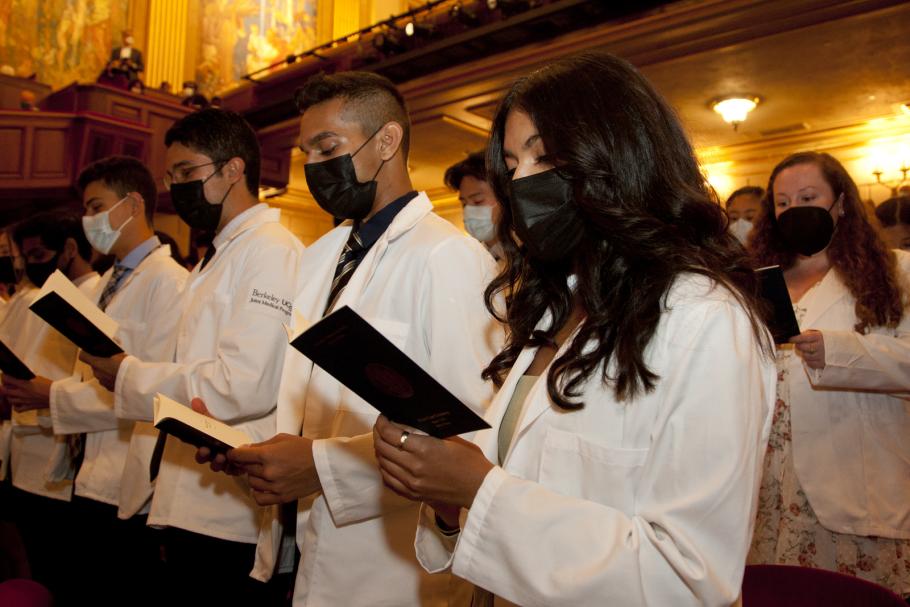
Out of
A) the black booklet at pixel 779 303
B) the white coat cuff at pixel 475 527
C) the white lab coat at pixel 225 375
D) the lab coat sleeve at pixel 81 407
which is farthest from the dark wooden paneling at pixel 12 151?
the white coat cuff at pixel 475 527

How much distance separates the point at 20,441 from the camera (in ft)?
13.0

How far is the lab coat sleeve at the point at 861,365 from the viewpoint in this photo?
8.62 feet

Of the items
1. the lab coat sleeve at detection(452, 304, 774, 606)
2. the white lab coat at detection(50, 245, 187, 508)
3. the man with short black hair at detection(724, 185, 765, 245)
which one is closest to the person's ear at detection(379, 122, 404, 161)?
the white lab coat at detection(50, 245, 187, 508)

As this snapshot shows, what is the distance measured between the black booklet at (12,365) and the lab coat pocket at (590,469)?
261 centimetres

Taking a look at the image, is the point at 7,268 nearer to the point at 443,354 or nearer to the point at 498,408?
the point at 443,354

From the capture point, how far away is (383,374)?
123cm

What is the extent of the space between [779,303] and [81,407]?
261 centimetres

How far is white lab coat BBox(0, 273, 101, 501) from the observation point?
370cm

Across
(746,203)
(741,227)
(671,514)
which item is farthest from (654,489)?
(746,203)

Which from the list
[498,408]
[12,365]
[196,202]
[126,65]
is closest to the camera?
[498,408]

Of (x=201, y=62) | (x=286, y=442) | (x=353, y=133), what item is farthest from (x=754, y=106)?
(x=201, y=62)

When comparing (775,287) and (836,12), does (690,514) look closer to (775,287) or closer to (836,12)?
(775,287)

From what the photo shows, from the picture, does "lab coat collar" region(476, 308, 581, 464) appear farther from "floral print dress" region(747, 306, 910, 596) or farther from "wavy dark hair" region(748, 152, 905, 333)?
"floral print dress" region(747, 306, 910, 596)

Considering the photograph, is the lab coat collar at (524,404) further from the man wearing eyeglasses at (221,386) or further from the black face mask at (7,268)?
the black face mask at (7,268)
